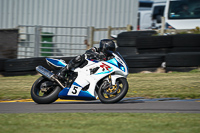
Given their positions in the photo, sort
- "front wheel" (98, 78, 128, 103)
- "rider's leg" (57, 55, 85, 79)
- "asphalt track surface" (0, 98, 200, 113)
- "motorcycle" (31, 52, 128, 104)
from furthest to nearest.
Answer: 1. "rider's leg" (57, 55, 85, 79)
2. "motorcycle" (31, 52, 128, 104)
3. "front wheel" (98, 78, 128, 103)
4. "asphalt track surface" (0, 98, 200, 113)

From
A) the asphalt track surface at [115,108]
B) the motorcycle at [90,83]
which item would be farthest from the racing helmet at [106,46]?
the asphalt track surface at [115,108]

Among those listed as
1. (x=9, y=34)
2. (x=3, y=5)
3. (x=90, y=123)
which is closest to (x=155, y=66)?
(x=9, y=34)

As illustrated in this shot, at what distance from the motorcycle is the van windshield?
9.46 m

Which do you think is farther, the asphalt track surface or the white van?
the white van

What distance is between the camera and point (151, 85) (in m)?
9.01

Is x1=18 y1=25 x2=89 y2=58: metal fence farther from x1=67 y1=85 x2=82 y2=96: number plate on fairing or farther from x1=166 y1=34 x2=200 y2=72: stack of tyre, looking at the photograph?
x1=67 y1=85 x2=82 y2=96: number plate on fairing

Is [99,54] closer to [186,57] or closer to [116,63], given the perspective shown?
[116,63]

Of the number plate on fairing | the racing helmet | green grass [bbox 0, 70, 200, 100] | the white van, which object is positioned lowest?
green grass [bbox 0, 70, 200, 100]

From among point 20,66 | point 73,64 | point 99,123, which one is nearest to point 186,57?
point 73,64

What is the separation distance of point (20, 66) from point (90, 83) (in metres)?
5.79

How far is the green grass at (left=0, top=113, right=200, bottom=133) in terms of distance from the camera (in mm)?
4191

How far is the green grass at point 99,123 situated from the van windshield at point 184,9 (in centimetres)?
1072

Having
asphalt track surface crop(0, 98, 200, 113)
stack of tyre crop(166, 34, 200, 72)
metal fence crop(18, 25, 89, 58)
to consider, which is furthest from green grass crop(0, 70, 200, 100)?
metal fence crop(18, 25, 89, 58)

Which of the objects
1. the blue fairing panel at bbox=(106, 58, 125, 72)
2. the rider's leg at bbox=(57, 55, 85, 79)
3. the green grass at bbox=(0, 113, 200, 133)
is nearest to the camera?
the green grass at bbox=(0, 113, 200, 133)
